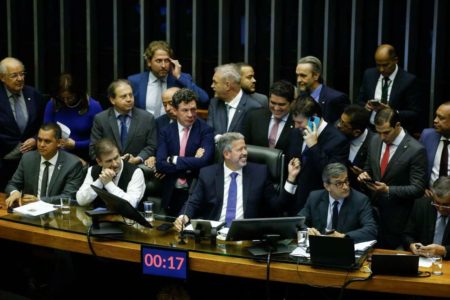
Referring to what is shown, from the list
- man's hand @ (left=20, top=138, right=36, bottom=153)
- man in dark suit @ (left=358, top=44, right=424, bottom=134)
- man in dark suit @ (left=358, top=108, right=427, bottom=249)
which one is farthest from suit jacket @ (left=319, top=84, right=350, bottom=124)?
man's hand @ (left=20, top=138, right=36, bottom=153)

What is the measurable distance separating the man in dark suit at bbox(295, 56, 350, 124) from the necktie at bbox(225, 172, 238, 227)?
→ 3.39 feet

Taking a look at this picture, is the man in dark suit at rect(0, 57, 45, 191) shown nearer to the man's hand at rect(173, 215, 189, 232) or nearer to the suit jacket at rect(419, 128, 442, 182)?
the man's hand at rect(173, 215, 189, 232)

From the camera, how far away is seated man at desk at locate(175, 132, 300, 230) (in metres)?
5.52

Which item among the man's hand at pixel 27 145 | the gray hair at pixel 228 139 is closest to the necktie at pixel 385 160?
the gray hair at pixel 228 139

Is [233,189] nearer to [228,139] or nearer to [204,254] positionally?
[228,139]

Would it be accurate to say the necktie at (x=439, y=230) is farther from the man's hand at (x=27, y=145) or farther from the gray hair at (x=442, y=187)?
the man's hand at (x=27, y=145)

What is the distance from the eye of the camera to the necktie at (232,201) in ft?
18.2

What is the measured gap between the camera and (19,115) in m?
6.97

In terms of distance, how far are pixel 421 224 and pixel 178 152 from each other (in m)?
1.86

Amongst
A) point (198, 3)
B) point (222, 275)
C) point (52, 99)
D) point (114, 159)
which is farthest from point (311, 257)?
point (198, 3)

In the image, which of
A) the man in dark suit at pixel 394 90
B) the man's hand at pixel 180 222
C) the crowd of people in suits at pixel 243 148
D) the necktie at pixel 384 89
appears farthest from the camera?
the necktie at pixel 384 89

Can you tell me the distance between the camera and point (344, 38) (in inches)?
293

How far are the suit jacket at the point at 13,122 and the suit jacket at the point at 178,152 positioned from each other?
139 centimetres

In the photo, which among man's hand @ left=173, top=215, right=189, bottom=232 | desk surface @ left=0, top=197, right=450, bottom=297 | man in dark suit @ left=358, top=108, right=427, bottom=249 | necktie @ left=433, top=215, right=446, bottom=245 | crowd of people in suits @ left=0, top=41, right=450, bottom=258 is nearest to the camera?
desk surface @ left=0, top=197, right=450, bottom=297
